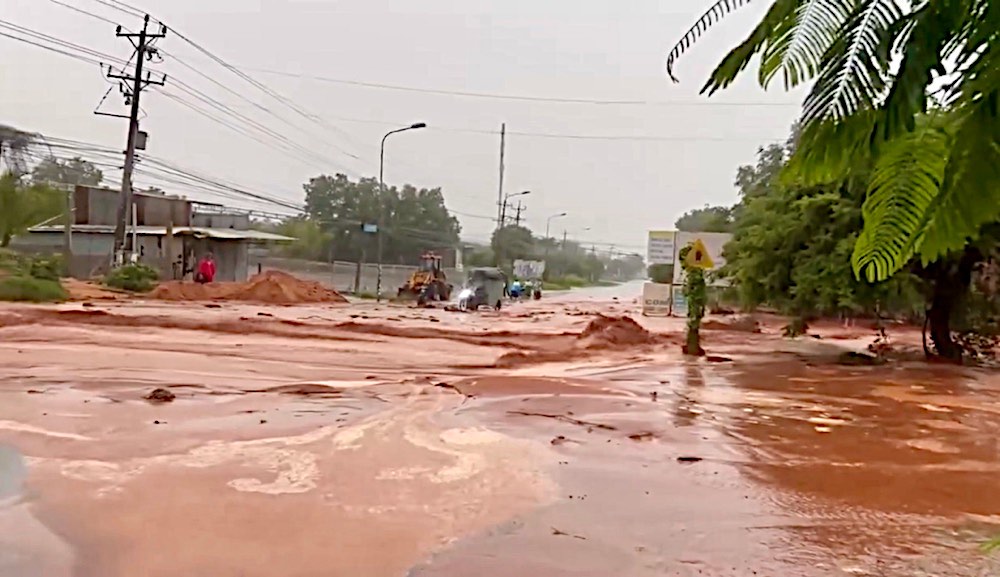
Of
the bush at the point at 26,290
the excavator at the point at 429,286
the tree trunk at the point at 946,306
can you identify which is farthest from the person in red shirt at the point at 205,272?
the tree trunk at the point at 946,306

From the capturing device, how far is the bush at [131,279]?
107ft

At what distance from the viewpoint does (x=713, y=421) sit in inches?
447

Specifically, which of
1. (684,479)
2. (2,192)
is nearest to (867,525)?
(684,479)

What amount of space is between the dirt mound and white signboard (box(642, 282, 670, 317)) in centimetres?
1631

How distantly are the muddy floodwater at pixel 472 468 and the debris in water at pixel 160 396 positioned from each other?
0.06 meters

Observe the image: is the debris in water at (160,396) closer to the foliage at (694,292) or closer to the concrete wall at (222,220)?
the foliage at (694,292)

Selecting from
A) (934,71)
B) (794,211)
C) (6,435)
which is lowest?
(6,435)

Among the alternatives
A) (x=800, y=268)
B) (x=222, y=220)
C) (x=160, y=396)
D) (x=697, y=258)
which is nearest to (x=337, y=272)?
(x=222, y=220)

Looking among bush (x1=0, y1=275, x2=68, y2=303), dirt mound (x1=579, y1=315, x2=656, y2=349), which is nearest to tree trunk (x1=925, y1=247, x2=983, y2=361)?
dirt mound (x1=579, y1=315, x2=656, y2=349)

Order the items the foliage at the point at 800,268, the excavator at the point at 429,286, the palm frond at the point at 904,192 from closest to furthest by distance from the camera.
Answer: the palm frond at the point at 904,192 < the foliage at the point at 800,268 < the excavator at the point at 429,286

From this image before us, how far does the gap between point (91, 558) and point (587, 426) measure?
19.4 feet

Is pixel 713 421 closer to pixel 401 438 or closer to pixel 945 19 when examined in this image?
pixel 401 438

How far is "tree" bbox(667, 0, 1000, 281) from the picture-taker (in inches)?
42.7

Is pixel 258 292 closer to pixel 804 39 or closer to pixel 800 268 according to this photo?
pixel 800 268
